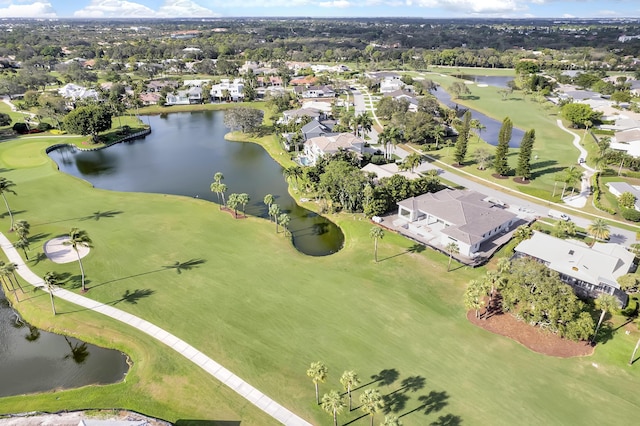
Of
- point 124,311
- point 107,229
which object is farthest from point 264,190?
point 124,311

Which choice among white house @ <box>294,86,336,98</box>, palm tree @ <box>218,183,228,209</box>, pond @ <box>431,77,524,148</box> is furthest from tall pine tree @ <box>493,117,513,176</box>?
white house @ <box>294,86,336,98</box>

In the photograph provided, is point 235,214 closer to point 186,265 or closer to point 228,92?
point 186,265

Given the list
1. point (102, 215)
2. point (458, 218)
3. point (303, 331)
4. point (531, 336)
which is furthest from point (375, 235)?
point (102, 215)

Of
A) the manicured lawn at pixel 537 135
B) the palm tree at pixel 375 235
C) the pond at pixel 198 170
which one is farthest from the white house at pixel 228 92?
the palm tree at pixel 375 235

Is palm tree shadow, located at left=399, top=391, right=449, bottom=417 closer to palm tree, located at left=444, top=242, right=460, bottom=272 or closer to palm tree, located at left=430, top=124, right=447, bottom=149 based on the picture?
palm tree, located at left=444, top=242, right=460, bottom=272

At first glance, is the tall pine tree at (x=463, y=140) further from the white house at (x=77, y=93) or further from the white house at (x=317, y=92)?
the white house at (x=77, y=93)
